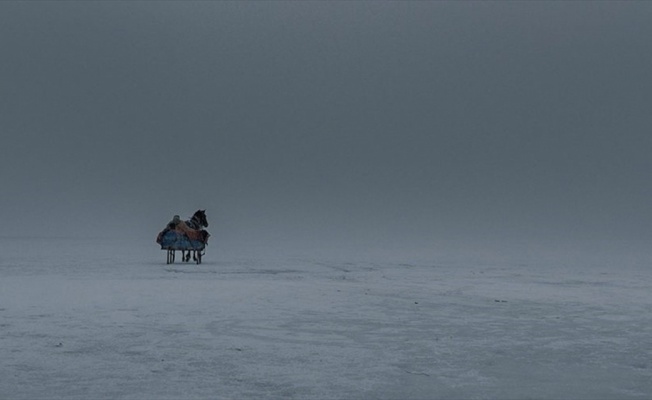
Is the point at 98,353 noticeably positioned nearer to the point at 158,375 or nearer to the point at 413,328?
the point at 158,375

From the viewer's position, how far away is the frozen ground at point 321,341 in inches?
210

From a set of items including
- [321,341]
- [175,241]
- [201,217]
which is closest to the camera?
[321,341]

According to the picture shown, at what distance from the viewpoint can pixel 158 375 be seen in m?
5.65

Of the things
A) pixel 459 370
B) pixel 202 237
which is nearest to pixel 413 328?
pixel 459 370

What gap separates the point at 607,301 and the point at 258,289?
5.64 metres

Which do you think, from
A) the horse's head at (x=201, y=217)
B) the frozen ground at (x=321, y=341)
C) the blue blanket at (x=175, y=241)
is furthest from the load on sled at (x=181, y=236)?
the frozen ground at (x=321, y=341)

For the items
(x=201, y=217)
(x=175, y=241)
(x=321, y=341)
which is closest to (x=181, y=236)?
(x=175, y=241)

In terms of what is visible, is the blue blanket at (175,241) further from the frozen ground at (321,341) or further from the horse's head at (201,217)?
the frozen ground at (321,341)

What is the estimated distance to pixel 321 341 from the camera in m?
7.41

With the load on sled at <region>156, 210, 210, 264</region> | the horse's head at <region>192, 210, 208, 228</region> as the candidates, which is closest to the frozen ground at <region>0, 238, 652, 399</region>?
the load on sled at <region>156, 210, 210, 264</region>

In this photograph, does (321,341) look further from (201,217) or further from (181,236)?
(201,217)

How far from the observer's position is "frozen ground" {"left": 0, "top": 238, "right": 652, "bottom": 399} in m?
5.34

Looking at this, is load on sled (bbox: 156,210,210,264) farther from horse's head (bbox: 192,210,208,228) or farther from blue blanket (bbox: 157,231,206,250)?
horse's head (bbox: 192,210,208,228)

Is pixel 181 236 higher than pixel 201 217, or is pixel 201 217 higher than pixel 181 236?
pixel 201 217
